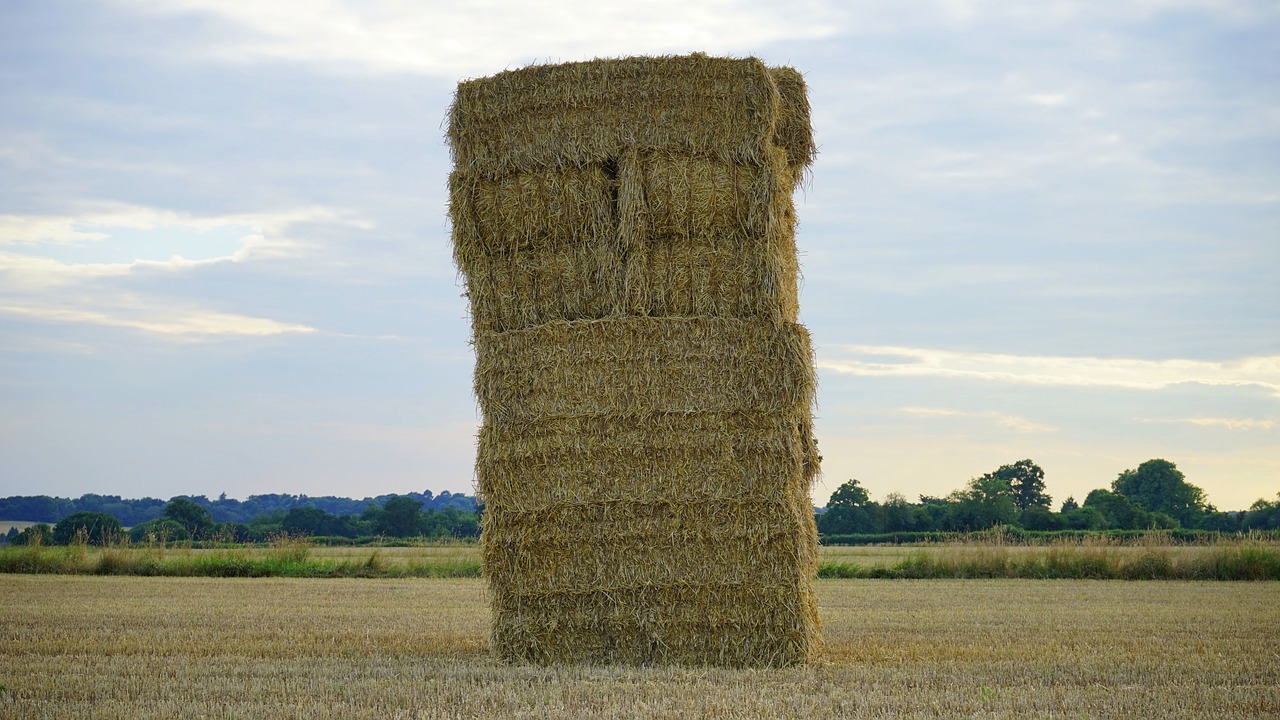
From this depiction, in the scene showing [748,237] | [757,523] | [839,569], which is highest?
[748,237]

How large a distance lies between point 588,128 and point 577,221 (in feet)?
2.37

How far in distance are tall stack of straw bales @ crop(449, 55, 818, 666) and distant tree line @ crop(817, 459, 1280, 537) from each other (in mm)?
29677

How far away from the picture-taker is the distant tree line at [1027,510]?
46.9 m

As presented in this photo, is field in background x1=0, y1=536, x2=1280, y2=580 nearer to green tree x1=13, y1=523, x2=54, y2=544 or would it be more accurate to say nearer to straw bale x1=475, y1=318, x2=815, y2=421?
green tree x1=13, y1=523, x2=54, y2=544

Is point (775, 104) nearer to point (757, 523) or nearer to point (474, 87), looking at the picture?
point (474, 87)

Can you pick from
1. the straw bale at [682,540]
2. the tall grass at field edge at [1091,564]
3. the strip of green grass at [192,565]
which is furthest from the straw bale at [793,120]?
the strip of green grass at [192,565]

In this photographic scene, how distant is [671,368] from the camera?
8.34m

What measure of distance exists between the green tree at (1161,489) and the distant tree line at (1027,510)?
6cm

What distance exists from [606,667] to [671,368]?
7.41 ft

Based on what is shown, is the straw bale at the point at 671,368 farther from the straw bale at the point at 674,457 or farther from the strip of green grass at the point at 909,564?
the strip of green grass at the point at 909,564

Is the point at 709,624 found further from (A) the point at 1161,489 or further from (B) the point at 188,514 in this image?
(A) the point at 1161,489

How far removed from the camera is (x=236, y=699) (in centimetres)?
673

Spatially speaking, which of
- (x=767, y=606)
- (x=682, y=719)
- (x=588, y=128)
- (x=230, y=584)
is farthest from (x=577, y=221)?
(x=230, y=584)

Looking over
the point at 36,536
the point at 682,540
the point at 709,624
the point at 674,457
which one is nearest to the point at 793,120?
the point at 674,457
